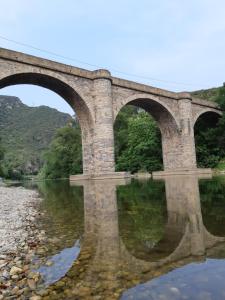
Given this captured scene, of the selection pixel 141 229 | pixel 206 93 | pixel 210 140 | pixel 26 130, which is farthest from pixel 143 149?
pixel 26 130

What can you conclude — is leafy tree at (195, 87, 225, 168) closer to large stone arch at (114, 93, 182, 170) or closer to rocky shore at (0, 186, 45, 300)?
large stone arch at (114, 93, 182, 170)

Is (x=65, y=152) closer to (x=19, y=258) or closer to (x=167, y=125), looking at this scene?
(x=167, y=125)

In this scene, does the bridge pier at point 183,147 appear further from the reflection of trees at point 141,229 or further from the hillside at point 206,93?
the reflection of trees at point 141,229

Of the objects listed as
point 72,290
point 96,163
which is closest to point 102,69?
point 96,163

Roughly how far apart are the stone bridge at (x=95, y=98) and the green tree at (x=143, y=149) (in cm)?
537

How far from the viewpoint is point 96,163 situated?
20578 millimetres

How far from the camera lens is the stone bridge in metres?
18.7

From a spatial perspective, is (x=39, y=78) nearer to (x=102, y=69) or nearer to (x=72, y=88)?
(x=72, y=88)

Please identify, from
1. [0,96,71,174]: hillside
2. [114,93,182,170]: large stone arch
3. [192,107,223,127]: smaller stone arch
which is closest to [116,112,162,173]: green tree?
[114,93,182,170]: large stone arch

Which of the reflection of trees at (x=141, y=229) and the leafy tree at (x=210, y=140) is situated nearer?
the reflection of trees at (x=141, y=229)

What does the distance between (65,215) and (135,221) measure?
6.83 feet

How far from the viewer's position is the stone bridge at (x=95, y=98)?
18688 millimetres

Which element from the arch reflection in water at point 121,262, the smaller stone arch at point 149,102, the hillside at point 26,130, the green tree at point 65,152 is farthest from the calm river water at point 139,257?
the hillside at point 26,130

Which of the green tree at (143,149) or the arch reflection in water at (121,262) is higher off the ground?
the green tree at (143,149)
